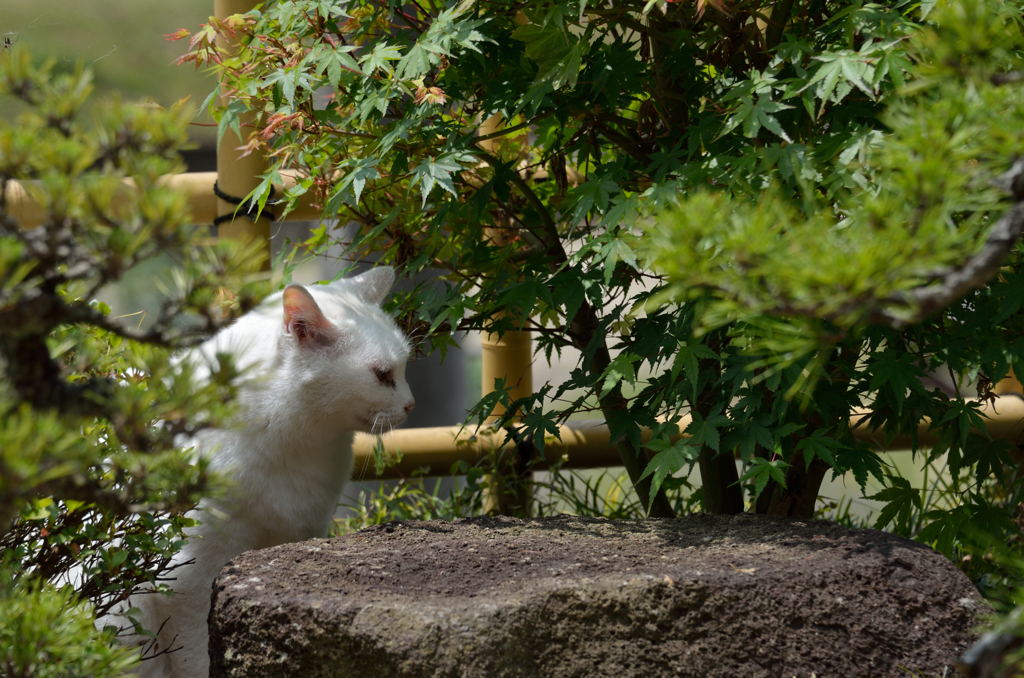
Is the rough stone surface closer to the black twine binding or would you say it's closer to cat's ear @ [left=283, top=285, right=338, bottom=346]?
cat's ear @ [left=283, top=285, right=338, bottom=346]

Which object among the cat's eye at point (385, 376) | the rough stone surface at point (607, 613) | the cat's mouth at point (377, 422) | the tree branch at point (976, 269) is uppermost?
the tree branch at point (976, 269)

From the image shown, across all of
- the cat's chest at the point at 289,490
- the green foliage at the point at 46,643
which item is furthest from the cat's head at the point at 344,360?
the green foliage at the point at 46,643

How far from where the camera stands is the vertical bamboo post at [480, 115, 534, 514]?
12.0 ft

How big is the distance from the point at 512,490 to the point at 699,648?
183 centimetres

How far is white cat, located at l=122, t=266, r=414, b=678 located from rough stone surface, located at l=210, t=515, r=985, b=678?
24 centimetres

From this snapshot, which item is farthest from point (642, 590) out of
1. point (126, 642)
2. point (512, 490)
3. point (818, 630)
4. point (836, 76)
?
point (512, 490)

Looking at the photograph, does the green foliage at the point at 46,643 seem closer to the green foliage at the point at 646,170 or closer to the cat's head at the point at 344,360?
the cat's head at the point at 344,360

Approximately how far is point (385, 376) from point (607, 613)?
2.78 ft

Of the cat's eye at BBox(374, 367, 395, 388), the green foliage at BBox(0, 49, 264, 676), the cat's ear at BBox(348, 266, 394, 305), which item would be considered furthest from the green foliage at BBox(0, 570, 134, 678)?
the cat's ear at BBox(348, 266, 394, 305)

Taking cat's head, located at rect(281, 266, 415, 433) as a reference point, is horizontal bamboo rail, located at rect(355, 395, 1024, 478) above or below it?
below

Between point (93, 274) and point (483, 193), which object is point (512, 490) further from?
point (93, 274)

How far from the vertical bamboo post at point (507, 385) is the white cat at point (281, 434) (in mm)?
1148

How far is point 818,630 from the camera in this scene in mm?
1858

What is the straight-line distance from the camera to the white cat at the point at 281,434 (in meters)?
2.23
